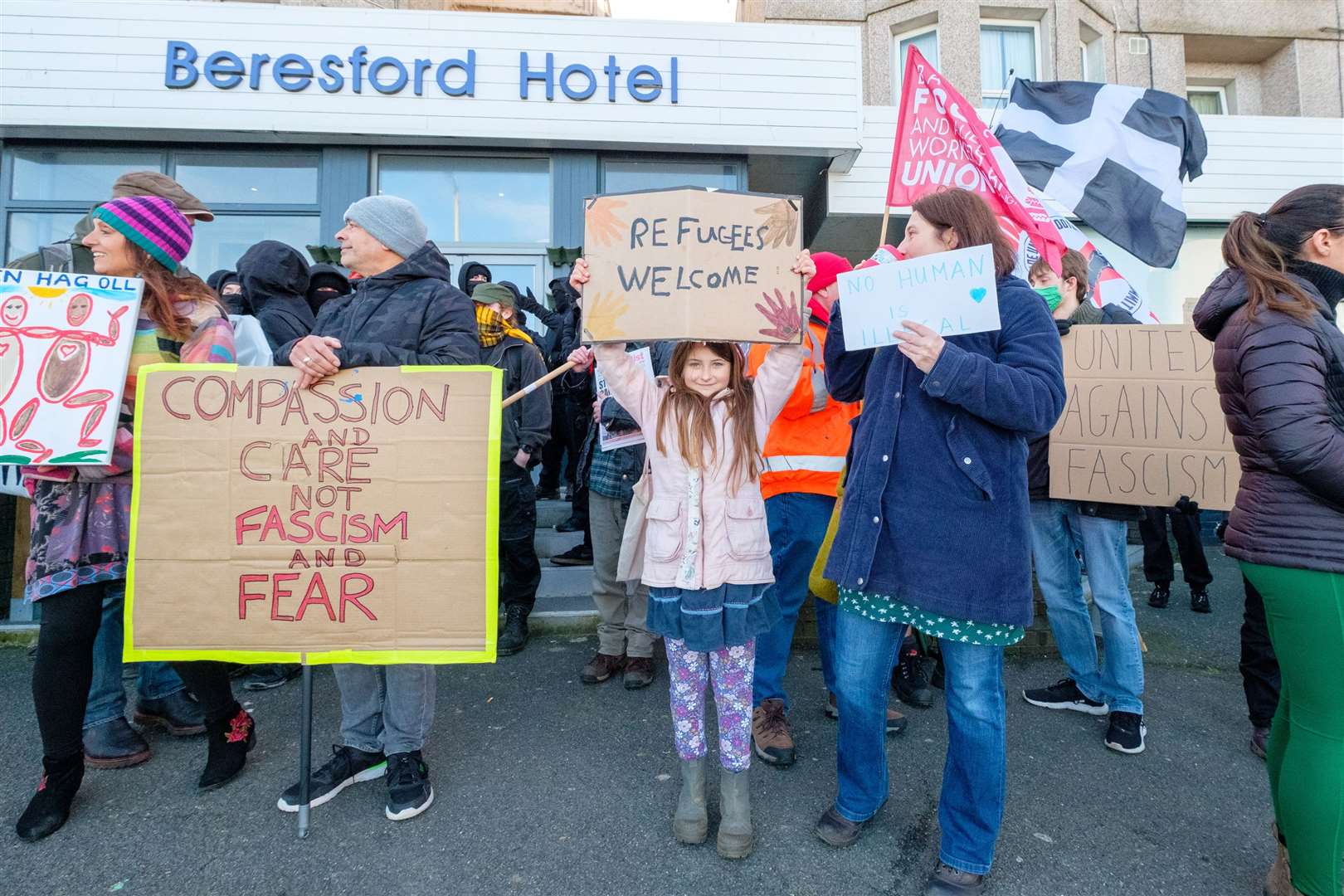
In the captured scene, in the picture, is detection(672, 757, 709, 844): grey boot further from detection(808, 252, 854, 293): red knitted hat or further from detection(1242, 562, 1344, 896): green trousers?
detection(808, 252, 854, 293): red knitted hat

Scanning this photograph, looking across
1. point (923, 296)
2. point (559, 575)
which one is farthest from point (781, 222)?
point (559, 575)

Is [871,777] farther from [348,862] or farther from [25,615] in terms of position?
[25,615]

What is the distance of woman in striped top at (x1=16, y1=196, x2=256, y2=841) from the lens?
7.36ft

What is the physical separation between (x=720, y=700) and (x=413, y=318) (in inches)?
67.8

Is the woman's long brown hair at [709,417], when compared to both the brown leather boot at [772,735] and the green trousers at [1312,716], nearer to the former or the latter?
the brown leather boot at [772,735]

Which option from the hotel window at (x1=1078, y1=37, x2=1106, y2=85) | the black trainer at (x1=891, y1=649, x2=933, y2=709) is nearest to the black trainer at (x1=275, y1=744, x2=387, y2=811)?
the black trainer at (x1=891, y1=649, x2=933, y2=709)

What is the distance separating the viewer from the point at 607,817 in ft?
7.58

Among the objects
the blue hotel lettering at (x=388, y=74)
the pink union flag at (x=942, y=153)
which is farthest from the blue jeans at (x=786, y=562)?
the blue hotel lettering at (x=388, y=74)

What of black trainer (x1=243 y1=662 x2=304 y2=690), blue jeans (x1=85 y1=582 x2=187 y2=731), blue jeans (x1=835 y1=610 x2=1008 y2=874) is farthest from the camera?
black trainer (x1=243 y1=662 x2=304 y2=690)

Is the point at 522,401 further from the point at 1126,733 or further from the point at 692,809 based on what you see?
the point at 1126,733

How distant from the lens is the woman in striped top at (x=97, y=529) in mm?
2242

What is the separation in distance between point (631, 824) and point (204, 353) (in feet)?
7.37

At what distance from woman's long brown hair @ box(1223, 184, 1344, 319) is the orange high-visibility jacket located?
51.2 inches

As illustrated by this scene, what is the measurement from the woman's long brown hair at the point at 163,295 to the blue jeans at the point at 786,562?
2.36 m
